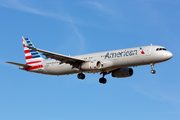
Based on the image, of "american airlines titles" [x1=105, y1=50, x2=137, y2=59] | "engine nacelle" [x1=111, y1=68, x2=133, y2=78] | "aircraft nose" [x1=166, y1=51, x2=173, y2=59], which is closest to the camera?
"aircraft nose" [x1=166, y1=51, x2=173, y2=59]

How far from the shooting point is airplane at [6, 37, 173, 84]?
48469 mm

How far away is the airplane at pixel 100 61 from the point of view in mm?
48469

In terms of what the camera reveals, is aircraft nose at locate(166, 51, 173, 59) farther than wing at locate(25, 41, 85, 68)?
No

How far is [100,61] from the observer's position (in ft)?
170

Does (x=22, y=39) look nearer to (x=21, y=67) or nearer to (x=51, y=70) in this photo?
(x=21, y=67)

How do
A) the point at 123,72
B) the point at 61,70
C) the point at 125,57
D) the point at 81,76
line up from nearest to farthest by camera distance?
the point at 125,57, the point at 81,76, the point at 61,70, the point at 123,72

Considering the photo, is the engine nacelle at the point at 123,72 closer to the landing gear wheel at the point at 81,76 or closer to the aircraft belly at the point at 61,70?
the landing gear wheel at the point at 81,76

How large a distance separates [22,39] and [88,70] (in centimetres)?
1960

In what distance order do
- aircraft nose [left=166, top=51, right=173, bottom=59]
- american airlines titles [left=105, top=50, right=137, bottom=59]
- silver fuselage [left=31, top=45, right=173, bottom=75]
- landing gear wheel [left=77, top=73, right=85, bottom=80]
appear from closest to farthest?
aircraft nose [left=166, top=51, right=173, bottom=59], silver fuselage [left=31, top=45, right=173, bottom=75], american airlines titles [left=105, top=50, right=137, bottom=59], landing gear wheel [left=77, top=73, right=85, bottom=80]

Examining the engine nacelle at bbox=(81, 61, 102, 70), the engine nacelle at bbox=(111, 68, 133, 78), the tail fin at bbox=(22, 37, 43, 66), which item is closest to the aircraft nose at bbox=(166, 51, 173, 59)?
the engine nacelle at bbox=(111, 68, 133, 78)

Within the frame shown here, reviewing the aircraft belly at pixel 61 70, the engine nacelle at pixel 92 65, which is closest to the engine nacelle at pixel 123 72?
the engine nacelle at pixel 92 65

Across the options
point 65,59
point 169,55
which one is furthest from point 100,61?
point 169,55

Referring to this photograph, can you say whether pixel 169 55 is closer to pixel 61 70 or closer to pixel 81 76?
pixel 81 76

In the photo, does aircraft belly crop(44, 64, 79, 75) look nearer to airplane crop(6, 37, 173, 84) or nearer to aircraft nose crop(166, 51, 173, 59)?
airplane crop(6, 37, 173, 84)
